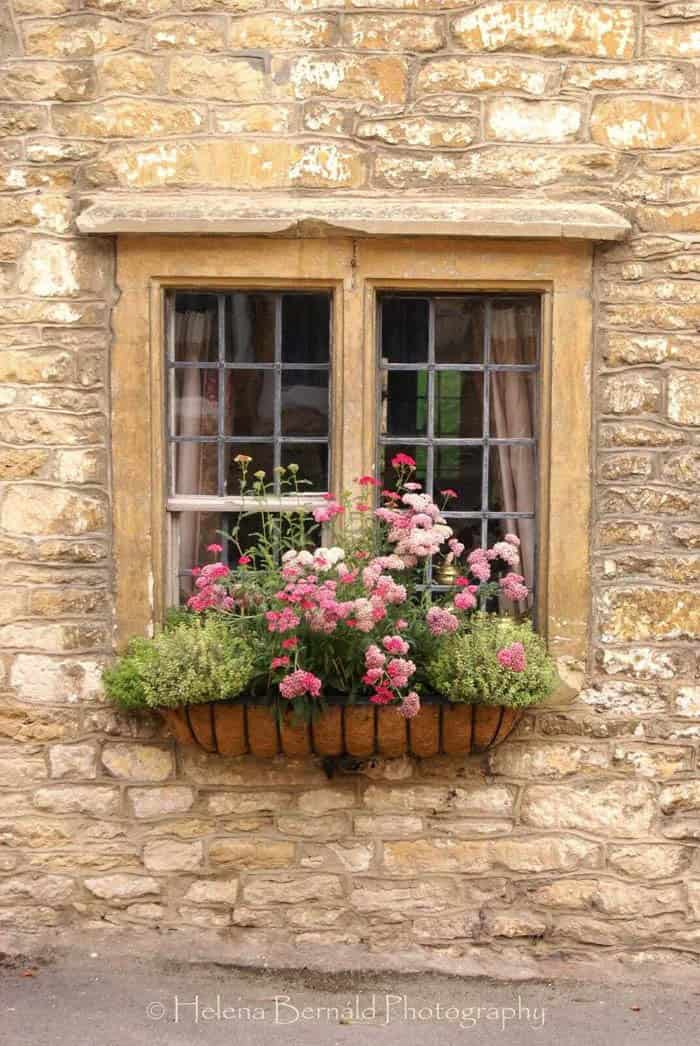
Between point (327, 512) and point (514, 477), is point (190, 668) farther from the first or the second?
point (514, 477)

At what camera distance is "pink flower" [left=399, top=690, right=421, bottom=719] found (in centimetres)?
436

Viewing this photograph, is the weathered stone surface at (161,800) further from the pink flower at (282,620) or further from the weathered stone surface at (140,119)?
the weathered stone surface at (140,119)

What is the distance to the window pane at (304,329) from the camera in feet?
16.1

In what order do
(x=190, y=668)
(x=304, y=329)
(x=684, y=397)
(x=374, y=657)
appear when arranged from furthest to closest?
1. (x=304, y=329)
2. (x=684, y=397)
3. (x=190, y=668)
4. (x=374, y=657)

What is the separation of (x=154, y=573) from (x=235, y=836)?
115cm

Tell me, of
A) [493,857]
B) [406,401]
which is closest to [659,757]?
[493,857]

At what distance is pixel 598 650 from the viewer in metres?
4.86

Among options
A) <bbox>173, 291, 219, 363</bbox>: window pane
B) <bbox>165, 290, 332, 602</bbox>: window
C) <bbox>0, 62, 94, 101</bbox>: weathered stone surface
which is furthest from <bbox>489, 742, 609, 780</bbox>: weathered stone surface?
<bbox>0, 62, 94, 101</bbox>: weathered stone surface

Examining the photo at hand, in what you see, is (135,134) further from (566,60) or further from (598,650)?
(598,650)

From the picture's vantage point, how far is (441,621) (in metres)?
4.51

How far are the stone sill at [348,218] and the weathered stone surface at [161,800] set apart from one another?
2298 mm

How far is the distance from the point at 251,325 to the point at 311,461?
63cm

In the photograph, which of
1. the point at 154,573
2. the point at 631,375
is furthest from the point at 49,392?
the point at 631,375

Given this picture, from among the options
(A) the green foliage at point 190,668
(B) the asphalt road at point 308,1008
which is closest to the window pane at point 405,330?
(A) the green foliage at point 190,668
